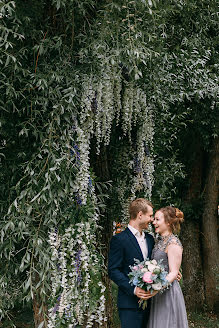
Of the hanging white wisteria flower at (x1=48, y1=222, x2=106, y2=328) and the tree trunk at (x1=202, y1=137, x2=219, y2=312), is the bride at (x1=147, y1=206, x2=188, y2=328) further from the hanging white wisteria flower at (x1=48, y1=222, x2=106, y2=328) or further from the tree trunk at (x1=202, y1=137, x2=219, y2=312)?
the tree trunk at (x1=202, y1=137, x2=219, y2=312)

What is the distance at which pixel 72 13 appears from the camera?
3795 millimetres

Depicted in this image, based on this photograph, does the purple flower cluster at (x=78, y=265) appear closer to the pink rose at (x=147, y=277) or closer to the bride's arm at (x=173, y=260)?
the pink rose at (x=147, y=277)

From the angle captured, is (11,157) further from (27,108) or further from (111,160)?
(111,160)

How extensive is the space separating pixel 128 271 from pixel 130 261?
0.10 m

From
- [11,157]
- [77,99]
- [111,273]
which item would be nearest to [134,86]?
[77,99]

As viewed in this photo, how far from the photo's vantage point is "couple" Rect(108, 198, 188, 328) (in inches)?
150

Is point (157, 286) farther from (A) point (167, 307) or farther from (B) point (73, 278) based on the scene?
(B) point (73, 278)

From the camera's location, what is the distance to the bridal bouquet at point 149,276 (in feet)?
11.6

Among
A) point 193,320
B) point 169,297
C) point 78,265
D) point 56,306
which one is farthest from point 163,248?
point 193,320

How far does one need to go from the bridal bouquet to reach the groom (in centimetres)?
10

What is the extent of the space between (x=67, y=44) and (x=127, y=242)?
193 centimetres

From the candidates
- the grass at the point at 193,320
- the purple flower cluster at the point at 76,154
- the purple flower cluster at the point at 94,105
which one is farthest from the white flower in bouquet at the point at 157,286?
the grass at the point at 193,320

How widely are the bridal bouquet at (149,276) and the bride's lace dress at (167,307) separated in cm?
28

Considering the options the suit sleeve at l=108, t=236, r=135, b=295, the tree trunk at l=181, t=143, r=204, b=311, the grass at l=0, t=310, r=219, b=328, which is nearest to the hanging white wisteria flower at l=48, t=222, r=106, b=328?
the suit sleeve at l=108, t=236, r=135, b=295
